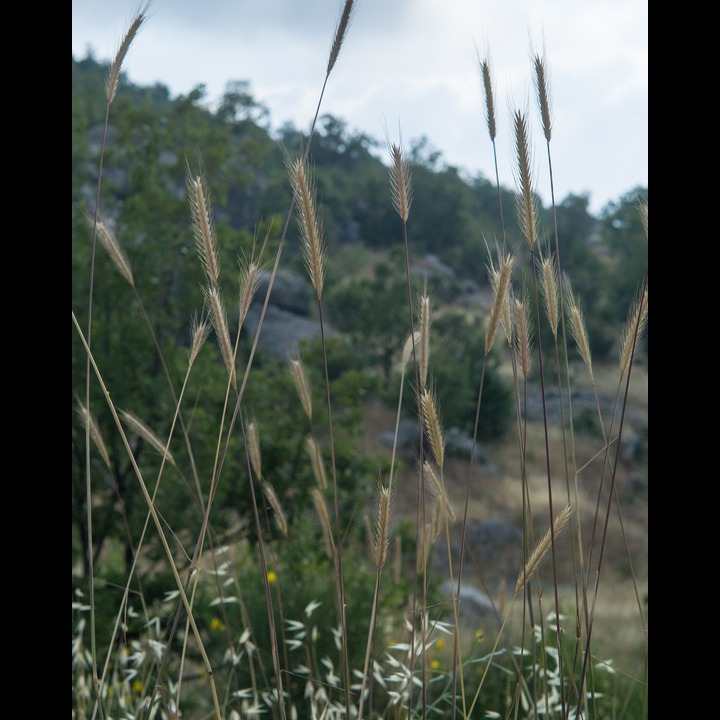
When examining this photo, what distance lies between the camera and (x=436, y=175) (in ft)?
81.8

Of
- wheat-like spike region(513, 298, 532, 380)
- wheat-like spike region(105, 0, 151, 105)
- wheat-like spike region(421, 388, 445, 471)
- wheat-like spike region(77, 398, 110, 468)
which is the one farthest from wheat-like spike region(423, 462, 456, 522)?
wheat-like spike region(105, 0, 151, 105)

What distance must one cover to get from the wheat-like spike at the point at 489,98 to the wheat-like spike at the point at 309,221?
0.26 metres

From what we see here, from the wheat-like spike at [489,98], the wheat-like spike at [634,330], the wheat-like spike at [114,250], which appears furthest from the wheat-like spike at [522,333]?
the wheat-like spike at [114,250]

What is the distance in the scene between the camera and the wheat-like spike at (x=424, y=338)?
3.17 ft

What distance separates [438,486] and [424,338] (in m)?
0.20

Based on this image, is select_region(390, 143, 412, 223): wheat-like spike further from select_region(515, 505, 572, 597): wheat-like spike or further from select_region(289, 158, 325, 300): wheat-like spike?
select_region(515, 505, 572, 597): wheat-like spike

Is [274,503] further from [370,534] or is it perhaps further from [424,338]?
[424,338]

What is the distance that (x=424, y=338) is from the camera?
1014mm

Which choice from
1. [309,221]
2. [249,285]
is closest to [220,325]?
[249,285]

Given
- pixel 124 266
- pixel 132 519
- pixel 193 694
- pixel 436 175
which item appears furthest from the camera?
pixel 436 175

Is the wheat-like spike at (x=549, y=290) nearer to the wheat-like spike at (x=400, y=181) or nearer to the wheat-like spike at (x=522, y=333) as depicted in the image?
the wheat-like spike at (x=522, y=333)
